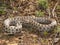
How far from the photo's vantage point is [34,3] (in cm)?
784

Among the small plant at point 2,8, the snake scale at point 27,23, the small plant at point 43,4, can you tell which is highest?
the small plant at point 43,4

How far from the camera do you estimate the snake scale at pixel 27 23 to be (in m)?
6.34

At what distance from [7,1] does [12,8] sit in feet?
1.04

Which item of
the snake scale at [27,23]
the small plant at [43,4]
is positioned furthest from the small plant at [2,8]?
the small plant at [43,4]

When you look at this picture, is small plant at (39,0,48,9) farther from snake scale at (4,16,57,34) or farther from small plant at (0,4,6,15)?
small plant at (0,4,6,15)

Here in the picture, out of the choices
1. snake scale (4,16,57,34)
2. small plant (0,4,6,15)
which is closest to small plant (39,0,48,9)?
snake scale (4,16,57,34)

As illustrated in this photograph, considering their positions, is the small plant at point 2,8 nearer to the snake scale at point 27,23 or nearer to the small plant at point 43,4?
the snake scale at point 27,23

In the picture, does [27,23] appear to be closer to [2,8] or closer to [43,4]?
[43,4]

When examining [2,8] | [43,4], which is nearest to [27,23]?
[43,4]

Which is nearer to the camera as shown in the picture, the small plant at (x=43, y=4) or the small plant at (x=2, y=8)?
the small plant at (x=43, y=4)

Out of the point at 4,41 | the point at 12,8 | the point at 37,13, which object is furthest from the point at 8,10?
the point at 4,41

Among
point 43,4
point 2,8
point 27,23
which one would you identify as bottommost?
point 27,23

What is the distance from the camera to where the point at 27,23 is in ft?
22.1

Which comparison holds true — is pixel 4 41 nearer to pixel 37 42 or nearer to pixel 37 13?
pixel 37 42
